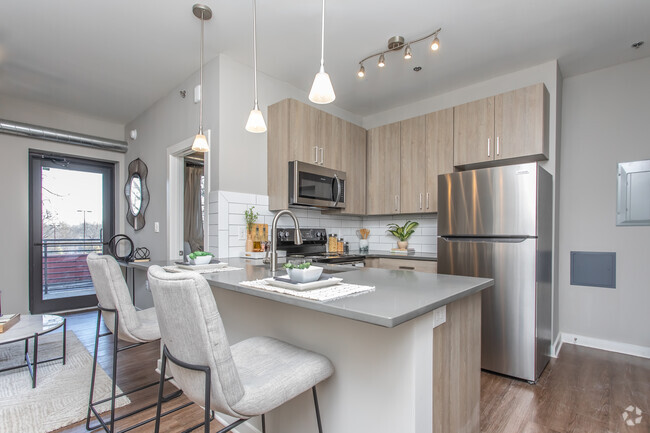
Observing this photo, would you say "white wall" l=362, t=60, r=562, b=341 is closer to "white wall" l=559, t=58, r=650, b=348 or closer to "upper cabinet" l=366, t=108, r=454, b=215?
"white wall" l=559, t=58, r=650, b=348

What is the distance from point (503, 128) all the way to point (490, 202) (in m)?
0.85

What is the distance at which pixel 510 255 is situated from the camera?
2.48 m

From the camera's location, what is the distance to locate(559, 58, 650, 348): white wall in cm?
287

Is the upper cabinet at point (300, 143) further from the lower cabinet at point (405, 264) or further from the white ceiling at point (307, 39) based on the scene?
the lower cabinet at point (405, 264)

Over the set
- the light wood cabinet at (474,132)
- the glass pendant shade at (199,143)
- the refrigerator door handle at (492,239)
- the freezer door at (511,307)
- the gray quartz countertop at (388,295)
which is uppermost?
the light wood cabinet at (474,132)

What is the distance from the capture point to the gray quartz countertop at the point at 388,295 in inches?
35.7

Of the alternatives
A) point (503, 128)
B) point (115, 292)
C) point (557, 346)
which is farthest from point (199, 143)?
point (557, 346)

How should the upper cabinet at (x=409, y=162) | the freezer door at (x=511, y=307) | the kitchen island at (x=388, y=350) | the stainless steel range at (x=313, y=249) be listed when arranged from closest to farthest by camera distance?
the kitchen island at (x=388, y=350) < the freezer door at (x=511, y=307) < the stainless steel range at (x=313, y=249) < the upper cabinet at (x=409, y=162)

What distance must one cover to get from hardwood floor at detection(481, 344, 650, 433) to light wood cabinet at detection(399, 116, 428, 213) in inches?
69.3

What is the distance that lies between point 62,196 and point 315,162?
3.58 metres

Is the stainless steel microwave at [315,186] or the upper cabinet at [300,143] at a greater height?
the upper cabinet at [300,143]

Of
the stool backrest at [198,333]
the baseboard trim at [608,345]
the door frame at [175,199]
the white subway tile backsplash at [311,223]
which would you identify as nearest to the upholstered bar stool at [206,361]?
the stool backrest at [198,333]

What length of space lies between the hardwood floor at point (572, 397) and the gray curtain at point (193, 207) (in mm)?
4040

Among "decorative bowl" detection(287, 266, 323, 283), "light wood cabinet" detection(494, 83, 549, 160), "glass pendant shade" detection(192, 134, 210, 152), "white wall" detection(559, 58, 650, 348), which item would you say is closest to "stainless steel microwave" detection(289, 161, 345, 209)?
"glass pendant shade" detection(192, 134, 210, 152)
